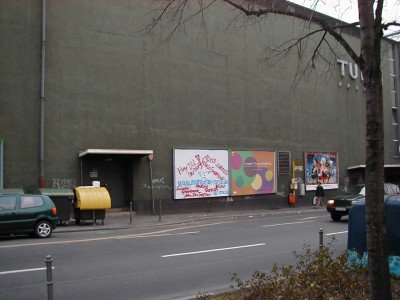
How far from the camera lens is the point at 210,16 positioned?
29734 millimetres

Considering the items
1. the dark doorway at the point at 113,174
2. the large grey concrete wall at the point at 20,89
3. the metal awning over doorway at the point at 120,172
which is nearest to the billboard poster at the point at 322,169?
the metal awning over doorway at the point at 120,172

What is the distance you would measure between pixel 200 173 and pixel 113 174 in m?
5.24

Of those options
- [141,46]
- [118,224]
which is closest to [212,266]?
[118,224]

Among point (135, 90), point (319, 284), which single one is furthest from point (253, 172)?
point (319, 284)

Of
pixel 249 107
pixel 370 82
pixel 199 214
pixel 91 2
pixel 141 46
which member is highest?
pixel 91 2

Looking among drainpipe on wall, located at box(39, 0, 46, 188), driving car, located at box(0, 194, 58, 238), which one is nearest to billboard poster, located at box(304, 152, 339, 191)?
drainpipe on wall, located at box(39, 0, 46, 188)

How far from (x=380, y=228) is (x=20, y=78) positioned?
67.0 ft

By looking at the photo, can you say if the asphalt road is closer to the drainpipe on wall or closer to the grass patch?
the grass patch

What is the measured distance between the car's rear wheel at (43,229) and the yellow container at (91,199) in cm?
399

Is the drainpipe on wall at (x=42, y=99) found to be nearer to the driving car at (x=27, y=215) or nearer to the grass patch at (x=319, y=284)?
the driving car at (x=27, y=215)

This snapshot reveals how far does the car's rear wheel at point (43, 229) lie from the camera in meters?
16.1

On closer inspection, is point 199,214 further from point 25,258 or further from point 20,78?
point 25,258

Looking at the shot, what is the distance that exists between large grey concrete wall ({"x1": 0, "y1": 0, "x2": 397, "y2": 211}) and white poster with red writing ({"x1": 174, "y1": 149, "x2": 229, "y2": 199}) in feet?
1.67

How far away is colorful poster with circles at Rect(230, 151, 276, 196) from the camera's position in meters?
30.2
